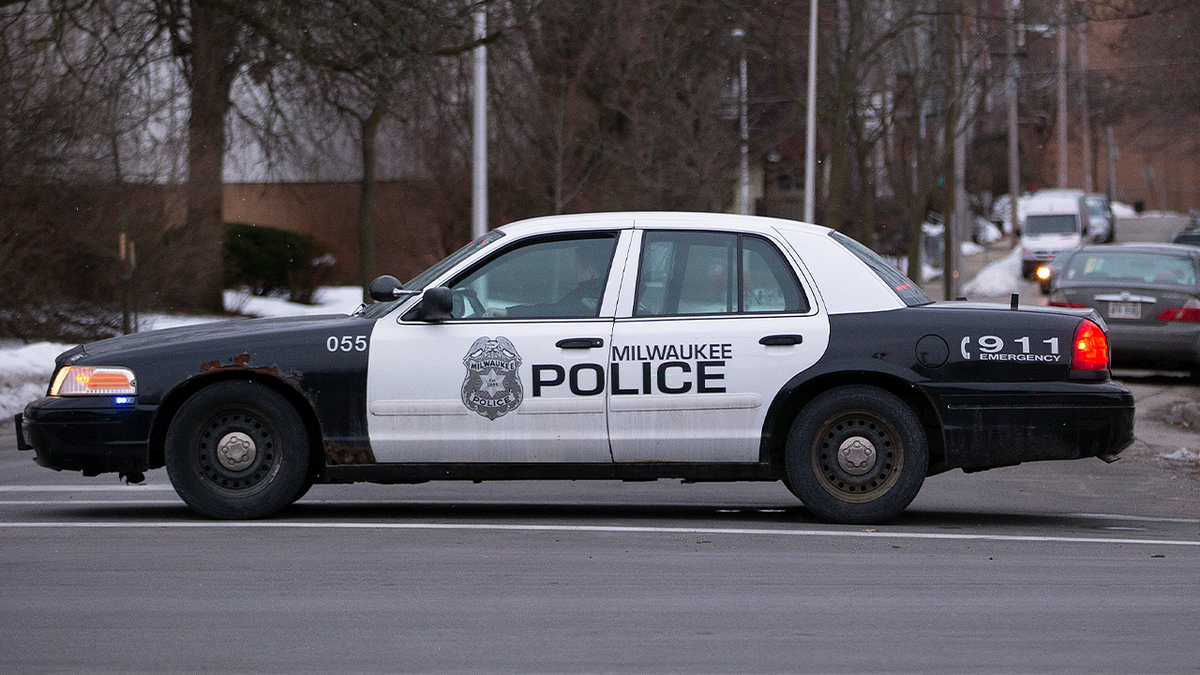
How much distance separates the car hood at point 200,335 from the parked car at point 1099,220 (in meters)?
43.8

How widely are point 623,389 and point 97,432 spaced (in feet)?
9.03

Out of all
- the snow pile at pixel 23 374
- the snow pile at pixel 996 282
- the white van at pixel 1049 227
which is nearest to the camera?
the snow pile at pixel 23 374

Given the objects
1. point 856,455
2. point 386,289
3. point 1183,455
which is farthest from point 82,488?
point 1183,455

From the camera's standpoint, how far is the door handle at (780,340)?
289 inches

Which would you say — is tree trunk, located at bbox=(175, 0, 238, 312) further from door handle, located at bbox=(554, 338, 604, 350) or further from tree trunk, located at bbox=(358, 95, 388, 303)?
door handle, located at bbox=(554, 338, 604, 350)

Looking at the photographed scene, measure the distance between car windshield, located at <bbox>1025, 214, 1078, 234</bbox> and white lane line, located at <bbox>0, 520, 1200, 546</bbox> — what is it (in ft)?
121

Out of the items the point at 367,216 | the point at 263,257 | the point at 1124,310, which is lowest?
the point at 1124,310

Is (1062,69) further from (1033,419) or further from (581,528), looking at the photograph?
(581,528)

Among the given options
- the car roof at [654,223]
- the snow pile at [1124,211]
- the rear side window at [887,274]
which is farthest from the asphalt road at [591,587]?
the snow pile at [1124,211]

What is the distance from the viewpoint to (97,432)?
24.2ft

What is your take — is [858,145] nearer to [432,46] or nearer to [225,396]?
[432,46]

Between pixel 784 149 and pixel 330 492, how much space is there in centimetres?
3767

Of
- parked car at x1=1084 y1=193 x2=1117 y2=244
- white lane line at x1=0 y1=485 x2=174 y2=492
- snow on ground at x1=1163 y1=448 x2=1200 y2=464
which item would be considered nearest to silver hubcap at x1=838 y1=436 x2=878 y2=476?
white lane line at x1=0 y1=485 x2=174 y2=492

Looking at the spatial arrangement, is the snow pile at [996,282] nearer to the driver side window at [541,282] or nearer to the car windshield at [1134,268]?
the car windshield at [1134,268]
